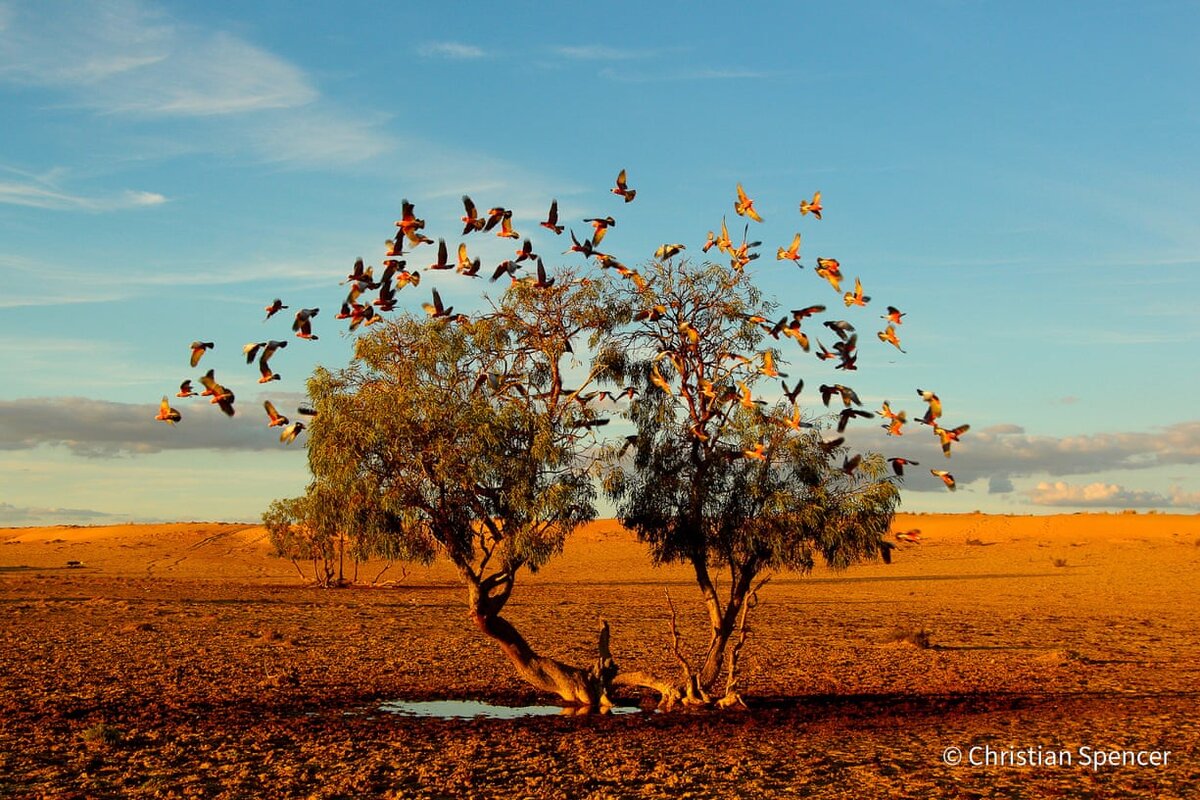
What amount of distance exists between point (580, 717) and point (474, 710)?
232 cm

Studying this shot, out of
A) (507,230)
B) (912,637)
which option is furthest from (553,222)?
(912,637)

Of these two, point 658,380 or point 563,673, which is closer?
point 658,380

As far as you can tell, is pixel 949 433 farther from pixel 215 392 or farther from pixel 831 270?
pixel 215 392

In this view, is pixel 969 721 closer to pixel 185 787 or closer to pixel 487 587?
pixel 487 587

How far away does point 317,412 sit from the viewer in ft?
59.5

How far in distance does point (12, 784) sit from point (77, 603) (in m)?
27.6

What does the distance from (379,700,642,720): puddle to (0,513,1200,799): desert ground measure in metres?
0.42

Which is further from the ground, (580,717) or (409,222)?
(409,222)

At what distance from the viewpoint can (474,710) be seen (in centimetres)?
2000

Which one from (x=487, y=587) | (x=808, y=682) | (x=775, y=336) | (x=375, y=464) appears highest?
(x=775, y=336)

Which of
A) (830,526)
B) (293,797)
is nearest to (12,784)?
(293,797)

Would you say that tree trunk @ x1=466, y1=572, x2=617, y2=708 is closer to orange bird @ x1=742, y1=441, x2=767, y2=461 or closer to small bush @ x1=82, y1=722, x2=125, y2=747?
orange bird @ x1=742, y1=441, x2=767, y2=461

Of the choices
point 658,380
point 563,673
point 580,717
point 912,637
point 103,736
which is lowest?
point 912,637

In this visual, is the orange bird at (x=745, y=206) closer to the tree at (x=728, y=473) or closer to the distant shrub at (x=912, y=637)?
the tree at (x=728, y=473)
